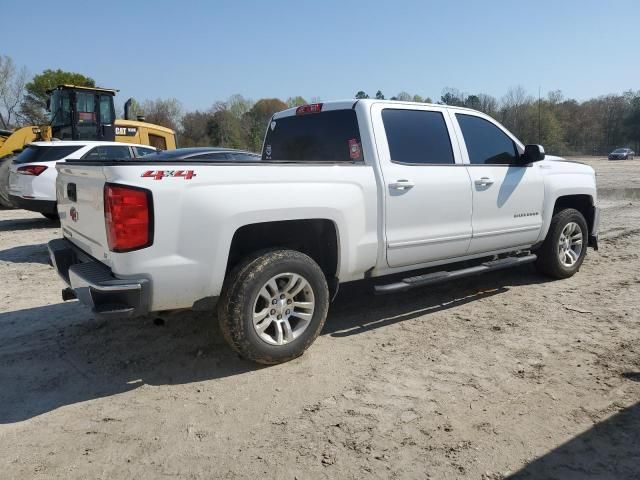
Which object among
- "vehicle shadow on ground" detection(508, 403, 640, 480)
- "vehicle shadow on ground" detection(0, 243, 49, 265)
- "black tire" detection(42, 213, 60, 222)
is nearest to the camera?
"vehicle shadow on ground" detection(508, 403, 640, 480)

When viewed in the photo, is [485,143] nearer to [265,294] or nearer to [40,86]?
[265,294]

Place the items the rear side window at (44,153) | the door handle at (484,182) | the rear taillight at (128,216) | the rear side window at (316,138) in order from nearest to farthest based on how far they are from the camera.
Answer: the rear taillight at (128,216) → the rear side window at (316,138) → the door handle at (484,182) → the rear side window at (44,153)

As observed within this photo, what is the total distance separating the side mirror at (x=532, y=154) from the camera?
5578 millimetres

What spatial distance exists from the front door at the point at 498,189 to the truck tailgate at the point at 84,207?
3439 mm

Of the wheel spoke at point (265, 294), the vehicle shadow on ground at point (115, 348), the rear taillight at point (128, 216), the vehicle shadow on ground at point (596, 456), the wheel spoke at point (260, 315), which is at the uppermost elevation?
the rear taillight at point (128, 216)

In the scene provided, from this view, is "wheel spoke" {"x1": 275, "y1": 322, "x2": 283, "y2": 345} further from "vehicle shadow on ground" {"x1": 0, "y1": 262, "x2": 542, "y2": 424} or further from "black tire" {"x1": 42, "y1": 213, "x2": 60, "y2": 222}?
"black tire" {"x1": 42, "y1": 213, "x2": 60, "y2": 222}

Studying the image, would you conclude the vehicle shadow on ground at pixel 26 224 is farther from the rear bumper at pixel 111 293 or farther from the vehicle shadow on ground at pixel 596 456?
the vehicle shadow on ground at pixel 596 456

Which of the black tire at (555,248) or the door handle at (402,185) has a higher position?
the door handle at (402,185)

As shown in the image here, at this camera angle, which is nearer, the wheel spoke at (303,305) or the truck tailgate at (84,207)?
the truck tailgate at (84,207)

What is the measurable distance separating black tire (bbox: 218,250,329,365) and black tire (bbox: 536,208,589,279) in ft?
11.5

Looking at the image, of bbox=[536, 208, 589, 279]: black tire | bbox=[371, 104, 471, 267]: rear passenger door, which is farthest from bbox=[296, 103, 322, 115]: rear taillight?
bbox=[536, 208, 589, 279]: black tire

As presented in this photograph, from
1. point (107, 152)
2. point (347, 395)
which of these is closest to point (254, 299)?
point (347, 395)

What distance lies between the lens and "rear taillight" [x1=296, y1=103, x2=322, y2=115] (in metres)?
4.97

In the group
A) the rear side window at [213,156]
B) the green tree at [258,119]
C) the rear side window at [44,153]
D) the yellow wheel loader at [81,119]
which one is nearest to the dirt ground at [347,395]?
the rear side window at [213,156]
